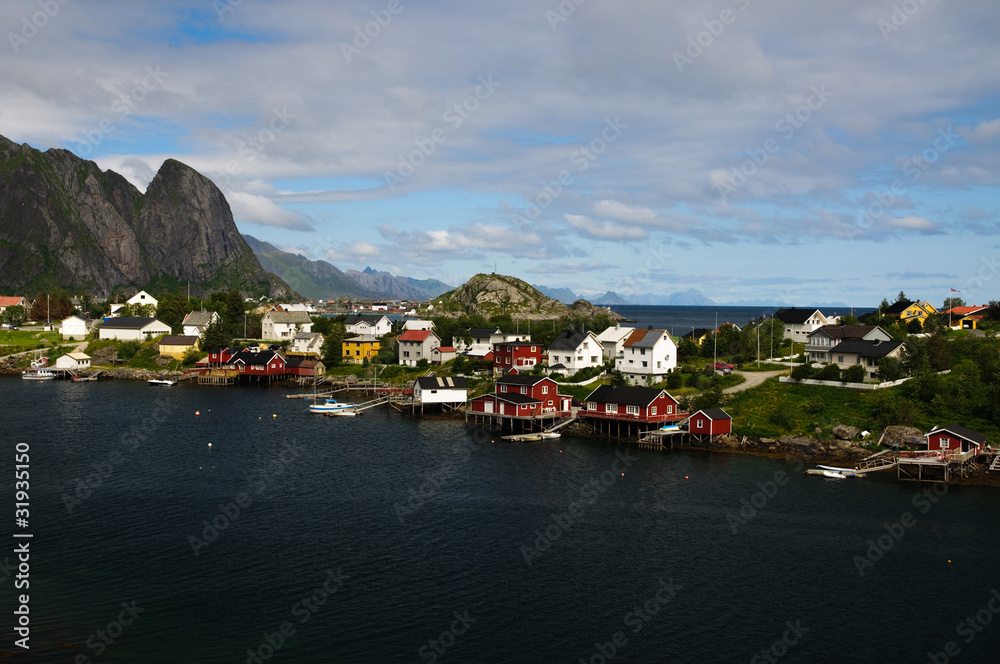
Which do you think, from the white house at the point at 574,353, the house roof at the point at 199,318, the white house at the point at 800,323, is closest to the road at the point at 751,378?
the white house at the point at 574,353

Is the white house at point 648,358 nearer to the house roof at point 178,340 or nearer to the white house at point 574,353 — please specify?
the white house at point 574,353

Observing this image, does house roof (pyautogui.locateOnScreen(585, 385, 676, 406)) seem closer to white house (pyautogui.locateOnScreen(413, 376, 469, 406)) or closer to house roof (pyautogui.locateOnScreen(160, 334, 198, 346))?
white house (pyautogui.locateOnScreen(413, 376, 469, 406))

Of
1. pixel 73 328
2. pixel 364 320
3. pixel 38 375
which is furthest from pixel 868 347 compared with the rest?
pixel 73 328

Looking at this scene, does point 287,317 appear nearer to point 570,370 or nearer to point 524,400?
point 570,370

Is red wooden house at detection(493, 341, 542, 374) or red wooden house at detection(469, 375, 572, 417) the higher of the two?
red wooden house at detection(493, 341, 542, 374)

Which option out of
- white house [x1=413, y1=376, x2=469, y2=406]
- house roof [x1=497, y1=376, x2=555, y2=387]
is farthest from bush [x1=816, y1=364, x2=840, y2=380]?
white house [x1=413, y1=376, x2=469, y2=406]

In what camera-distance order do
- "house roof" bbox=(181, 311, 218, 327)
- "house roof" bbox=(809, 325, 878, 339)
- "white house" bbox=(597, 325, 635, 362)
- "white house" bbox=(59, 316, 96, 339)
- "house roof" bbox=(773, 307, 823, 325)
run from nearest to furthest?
"house roof" bbox=(809, 325, 878, 339) → "white house" bbox=(597, 325, 635, 362) → "house roof" bbox=(773, 307, 823, 325) → "white house" bbox=(59, 316, 96, 339) → "house roof" bbox=(181, 311, 218, 327)
